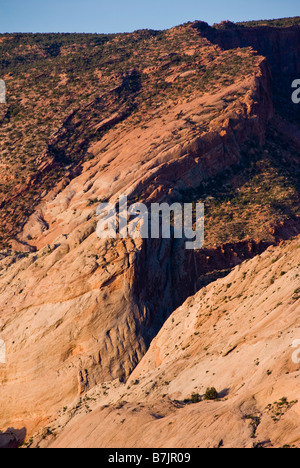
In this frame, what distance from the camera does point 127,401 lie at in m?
46.2

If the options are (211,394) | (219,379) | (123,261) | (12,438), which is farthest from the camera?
(123,261)

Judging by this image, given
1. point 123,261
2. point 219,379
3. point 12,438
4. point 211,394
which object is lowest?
point 12,438

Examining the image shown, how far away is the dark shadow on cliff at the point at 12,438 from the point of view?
52.3 metres

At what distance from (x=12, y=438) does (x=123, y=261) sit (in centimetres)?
1440

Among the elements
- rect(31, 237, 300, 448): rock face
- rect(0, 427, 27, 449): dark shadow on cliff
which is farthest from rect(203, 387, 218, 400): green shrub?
rect(0, 427, 27, 449): dark shadow on cliff

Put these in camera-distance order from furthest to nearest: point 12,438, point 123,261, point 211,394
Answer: point 123,261 → point 12,438 → point 211,394

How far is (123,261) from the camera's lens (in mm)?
57625

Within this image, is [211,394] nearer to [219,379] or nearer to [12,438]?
[219,379]

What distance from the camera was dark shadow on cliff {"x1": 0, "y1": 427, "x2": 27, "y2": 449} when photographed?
52.3m

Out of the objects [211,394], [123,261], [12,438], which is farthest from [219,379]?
[12,438]

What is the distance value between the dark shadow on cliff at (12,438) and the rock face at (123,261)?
65 centimetres

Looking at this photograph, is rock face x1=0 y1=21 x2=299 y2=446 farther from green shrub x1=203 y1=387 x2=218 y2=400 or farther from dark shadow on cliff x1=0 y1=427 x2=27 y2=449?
green shrub x1=203 y1=387 x2=218 y2=400
